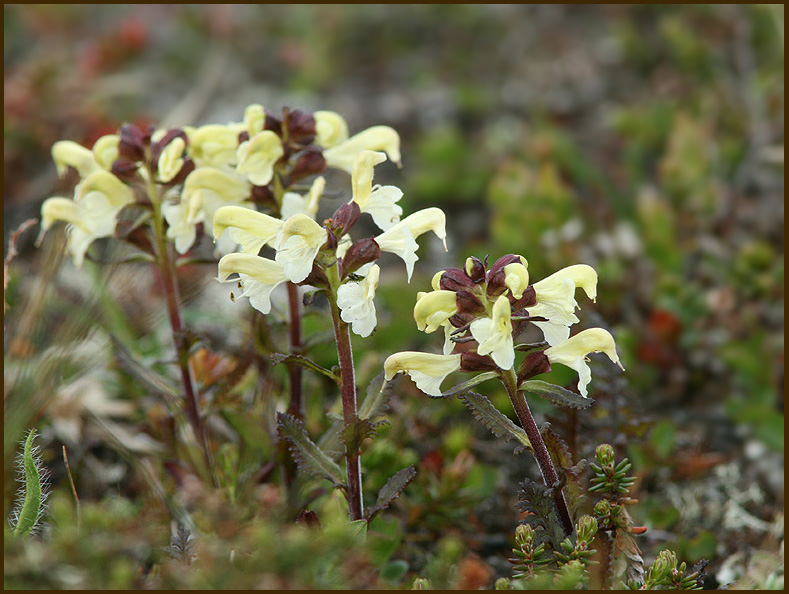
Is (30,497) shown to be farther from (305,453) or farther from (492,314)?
(492,314)

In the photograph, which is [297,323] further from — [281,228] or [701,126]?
[701,126]

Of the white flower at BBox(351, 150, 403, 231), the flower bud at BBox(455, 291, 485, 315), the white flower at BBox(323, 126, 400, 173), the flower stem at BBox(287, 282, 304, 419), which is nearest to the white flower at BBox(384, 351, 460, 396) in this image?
the flower bud at BBox(455, 291, 485, 315)

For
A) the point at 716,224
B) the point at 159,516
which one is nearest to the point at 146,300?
the point at 159,516

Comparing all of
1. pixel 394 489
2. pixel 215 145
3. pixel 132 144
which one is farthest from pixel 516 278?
pixel 132 144

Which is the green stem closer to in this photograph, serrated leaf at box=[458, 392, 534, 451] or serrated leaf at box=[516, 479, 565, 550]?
serrated leaf at box=[458, 392, 534, 451]

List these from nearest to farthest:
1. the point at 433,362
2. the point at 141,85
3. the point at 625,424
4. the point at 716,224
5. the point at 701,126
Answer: the point at 433,362, the point at 625,424, the point at 716,224, the point at 701,126, the point at 141,85

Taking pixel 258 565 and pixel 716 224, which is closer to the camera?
pixel 258 565
